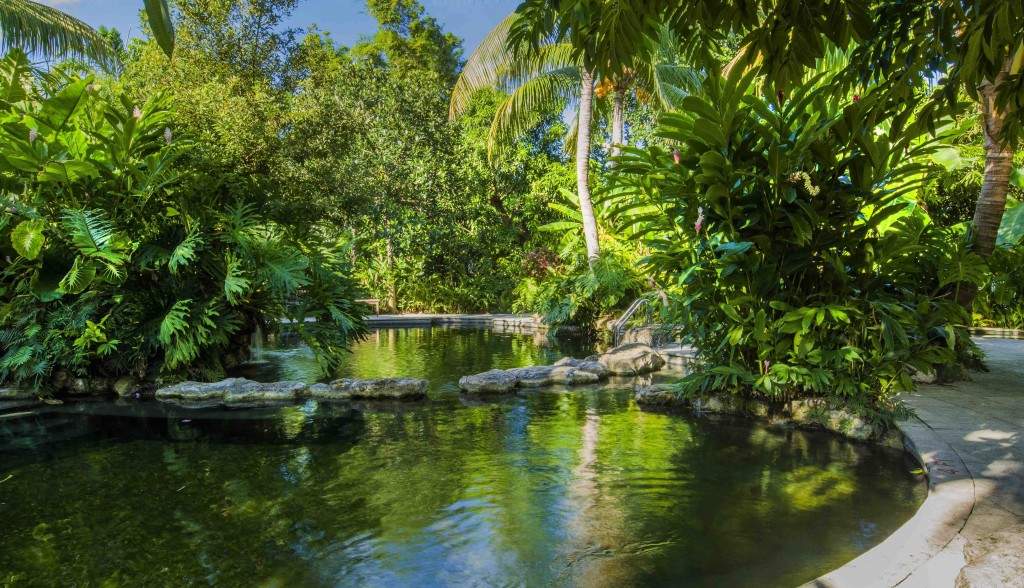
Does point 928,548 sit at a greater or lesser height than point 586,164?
lesser

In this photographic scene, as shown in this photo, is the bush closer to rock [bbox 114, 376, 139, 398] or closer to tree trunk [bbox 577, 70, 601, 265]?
rock [bbox 114, 376, 139, 398]

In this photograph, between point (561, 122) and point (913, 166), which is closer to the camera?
point (913, 166)

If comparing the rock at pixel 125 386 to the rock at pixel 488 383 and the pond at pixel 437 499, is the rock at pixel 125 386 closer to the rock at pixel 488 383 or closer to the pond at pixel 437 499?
the pond at pixel 437 499

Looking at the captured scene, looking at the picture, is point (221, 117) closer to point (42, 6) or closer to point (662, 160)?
point (42, 6)

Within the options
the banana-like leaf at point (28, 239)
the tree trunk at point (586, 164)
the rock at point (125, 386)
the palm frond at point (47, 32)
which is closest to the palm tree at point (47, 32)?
the palm frond at point (47, 32)

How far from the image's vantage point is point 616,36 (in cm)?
283

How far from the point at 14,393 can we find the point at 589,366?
22.3 feet

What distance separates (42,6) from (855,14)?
12328mm

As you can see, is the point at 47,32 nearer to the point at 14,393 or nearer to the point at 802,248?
the point at 14,393

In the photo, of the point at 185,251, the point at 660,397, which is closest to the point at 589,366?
the point at 660,397

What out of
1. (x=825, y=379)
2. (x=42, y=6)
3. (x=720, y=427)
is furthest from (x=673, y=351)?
(x=42, y=6)

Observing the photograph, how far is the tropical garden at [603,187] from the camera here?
9.86 feet

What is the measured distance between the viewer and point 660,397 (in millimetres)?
6977

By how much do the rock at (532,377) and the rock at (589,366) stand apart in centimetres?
31
